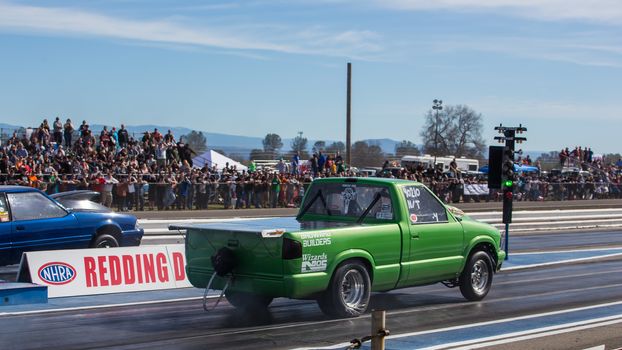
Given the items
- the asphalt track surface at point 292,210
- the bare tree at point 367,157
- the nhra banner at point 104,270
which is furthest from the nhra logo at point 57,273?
the bare tree at point 367,157

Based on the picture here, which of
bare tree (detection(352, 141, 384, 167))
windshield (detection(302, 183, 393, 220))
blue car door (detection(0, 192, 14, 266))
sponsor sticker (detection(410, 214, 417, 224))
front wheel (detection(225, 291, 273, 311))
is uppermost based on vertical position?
bare tree (detection(352, 141, 384, 167))

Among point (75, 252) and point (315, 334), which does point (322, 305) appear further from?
point (75, 252)

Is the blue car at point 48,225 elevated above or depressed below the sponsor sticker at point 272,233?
below

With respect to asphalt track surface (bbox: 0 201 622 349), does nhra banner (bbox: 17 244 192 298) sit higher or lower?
higher

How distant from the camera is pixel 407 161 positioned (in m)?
61.5

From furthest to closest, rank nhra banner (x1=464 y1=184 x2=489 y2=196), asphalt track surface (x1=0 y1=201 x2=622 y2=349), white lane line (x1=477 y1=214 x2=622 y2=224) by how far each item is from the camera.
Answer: nhra banner (x1=464 y1=184 x2=489 y2=196)
white lane line (x1=477 y1=214 x2=622 y2=224)
asphalt track surface (x1=0 y1=201 x2=622 y2=349)

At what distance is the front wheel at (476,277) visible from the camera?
13312 mm

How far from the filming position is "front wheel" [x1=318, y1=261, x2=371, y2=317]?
11.1 metres

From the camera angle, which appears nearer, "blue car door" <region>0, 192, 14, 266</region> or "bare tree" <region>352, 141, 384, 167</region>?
"blue car door" <region>0, 192, 14, 266</region>

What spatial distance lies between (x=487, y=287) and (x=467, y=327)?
2.72 meters

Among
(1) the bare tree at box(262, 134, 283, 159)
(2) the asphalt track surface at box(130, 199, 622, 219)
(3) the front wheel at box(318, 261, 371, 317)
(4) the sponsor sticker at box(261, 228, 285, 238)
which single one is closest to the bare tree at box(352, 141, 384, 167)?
(1) the bare tree at box(262, 134, 283, 159)

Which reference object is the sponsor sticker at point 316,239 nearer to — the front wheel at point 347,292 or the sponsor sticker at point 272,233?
the sponsor sticker at point 272,233

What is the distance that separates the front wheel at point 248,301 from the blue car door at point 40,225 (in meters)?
4.60

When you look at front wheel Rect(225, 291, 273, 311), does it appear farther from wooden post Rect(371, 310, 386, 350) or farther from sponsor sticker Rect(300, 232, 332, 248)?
wooden post Rect(371, 310, 386, 350)
